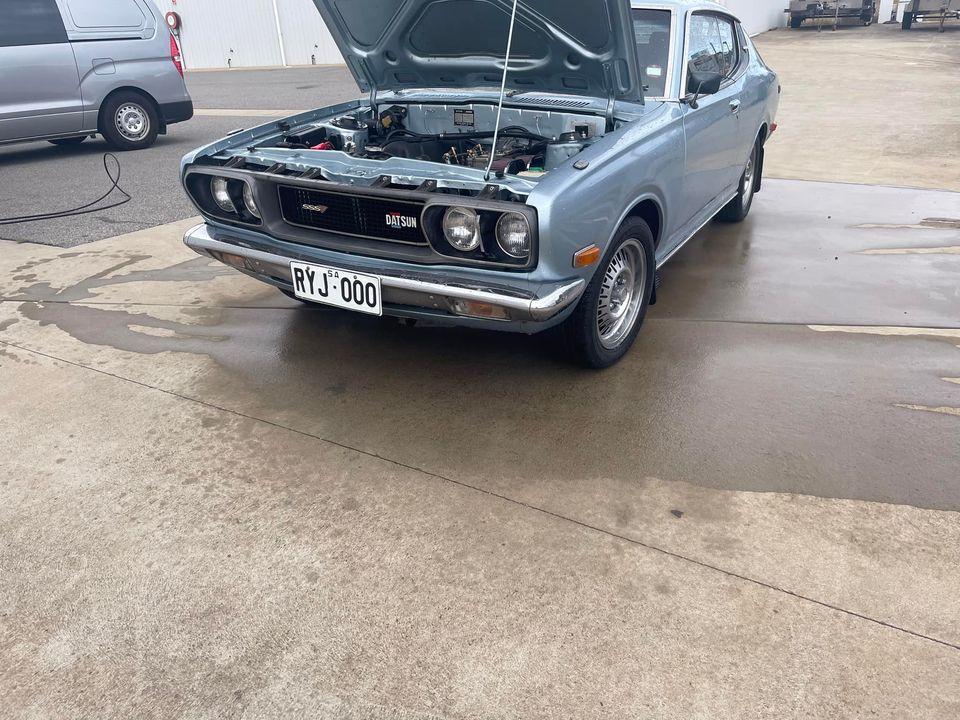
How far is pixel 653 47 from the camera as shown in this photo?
386 centimetres

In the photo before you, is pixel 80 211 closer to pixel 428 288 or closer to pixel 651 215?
pixel 428 288

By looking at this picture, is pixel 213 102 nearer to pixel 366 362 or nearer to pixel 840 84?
pixel 840 84

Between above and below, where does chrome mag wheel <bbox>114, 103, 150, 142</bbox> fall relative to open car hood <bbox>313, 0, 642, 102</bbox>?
below

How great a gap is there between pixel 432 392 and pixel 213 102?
1213cm

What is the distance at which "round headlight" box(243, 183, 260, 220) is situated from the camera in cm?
322

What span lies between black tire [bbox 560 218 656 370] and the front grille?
73 centimetres

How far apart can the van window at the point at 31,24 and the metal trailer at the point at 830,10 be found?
74.4 ft

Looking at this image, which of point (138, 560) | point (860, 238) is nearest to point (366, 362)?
point (138, 560)

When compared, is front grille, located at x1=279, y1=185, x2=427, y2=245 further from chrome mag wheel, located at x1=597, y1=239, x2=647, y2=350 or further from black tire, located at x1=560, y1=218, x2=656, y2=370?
chrome mag wheel, located at x1=597, y1=239, x2=647, y2=350

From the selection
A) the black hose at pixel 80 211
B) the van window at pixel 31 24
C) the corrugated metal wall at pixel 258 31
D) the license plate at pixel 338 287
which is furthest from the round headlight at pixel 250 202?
the corrugated metal wall at pixel 258 31

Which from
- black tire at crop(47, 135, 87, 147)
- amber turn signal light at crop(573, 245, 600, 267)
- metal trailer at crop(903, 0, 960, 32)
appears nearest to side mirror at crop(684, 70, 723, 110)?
amber turn signal light at crop(573, 245, 600, 267)

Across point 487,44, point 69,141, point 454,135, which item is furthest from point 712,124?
point 69,141

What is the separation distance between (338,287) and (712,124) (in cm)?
232

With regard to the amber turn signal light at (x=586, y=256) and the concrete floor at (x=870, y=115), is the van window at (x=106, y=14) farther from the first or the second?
the amber turn signal light at (x=586, y=256)
